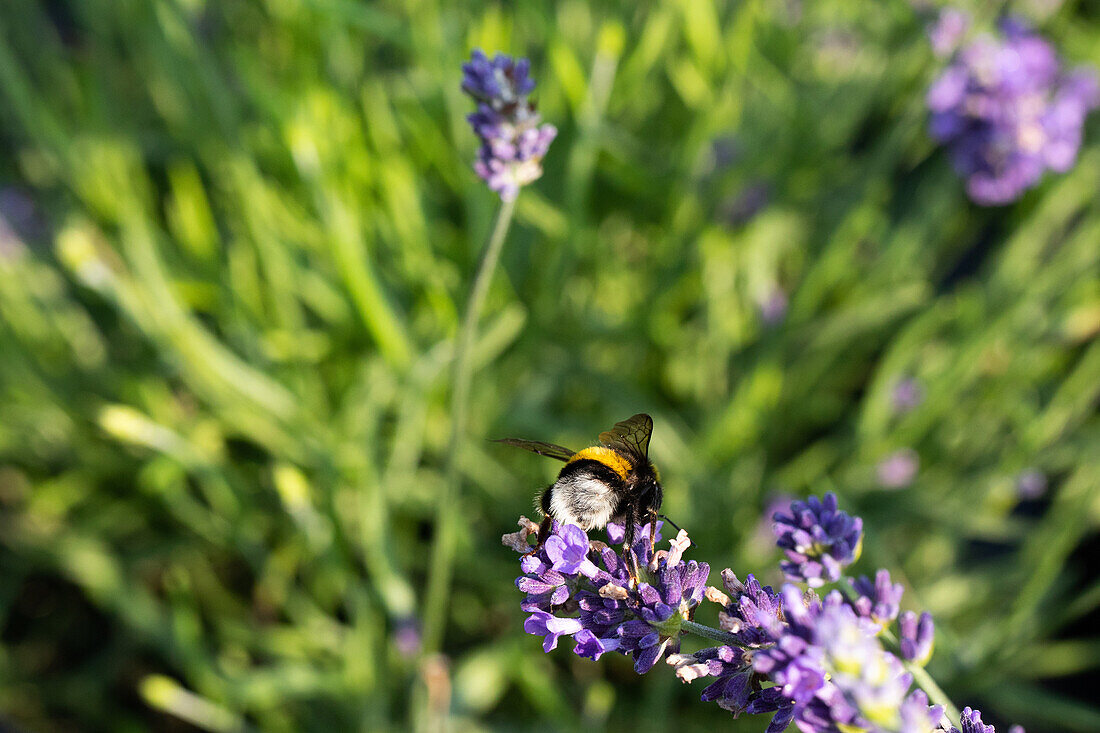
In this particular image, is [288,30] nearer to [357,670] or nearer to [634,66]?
[634,66]

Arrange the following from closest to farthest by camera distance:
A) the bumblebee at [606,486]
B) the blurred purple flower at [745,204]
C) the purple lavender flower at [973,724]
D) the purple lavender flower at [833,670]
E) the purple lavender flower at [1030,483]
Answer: the purple lavender flower at [833,670], the purple lavender flower at [973,724], the bumblebee at [606,486], the purple lavender flower at [1030,483], the blurred purple flower at [745,204]

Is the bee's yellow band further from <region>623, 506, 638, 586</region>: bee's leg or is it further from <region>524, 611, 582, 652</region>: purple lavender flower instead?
<region>524, 611, 582, 652</region>: purple lavender flower

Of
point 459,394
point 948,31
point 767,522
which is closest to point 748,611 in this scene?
point 459,394

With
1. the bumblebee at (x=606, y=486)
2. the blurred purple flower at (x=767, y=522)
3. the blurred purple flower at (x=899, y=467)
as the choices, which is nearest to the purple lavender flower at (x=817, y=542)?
the bumblebee at (x=606, y=486)

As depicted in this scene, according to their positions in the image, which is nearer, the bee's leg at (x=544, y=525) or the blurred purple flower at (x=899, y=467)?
the bee's leg at (x=544, y=525)

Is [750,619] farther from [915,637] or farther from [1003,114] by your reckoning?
[1003,114]

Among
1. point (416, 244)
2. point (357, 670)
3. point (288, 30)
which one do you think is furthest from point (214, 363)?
point (288, 30)

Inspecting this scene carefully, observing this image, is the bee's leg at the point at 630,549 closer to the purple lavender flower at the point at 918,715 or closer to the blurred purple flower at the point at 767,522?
the purple lavender flower at the point at 918,715
